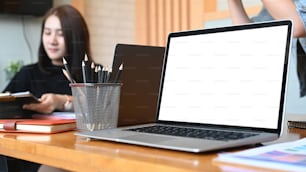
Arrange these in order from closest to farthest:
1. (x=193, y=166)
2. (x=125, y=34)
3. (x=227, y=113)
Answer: (x=193, y=166) → (x=227, y=113) → (x=125, y=34)

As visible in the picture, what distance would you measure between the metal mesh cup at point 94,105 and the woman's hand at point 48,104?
24cm

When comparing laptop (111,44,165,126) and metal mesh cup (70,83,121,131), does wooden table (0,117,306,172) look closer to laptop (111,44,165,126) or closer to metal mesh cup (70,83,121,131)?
metal mesh cup (70,83,121,131)

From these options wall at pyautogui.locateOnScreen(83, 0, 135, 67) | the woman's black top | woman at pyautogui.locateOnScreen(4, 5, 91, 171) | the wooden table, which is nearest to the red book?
the wooden table

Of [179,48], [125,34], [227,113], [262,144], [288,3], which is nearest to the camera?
[262,144]

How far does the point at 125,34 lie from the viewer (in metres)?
2.67

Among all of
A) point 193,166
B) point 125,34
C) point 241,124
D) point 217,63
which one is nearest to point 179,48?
point 217,63

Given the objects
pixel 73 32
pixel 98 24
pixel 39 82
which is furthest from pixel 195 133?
pixel 98 24

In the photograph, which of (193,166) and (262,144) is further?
(262,144)

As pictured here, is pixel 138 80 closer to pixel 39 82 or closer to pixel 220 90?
pixel 220 90

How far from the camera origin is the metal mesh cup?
75cm

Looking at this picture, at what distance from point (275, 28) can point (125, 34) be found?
80.6 inches

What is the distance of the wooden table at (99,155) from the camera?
0.46m

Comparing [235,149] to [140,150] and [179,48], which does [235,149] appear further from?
[179,48]

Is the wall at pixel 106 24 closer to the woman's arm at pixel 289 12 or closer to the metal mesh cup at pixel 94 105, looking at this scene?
the woman's arm at pixel 289 12
